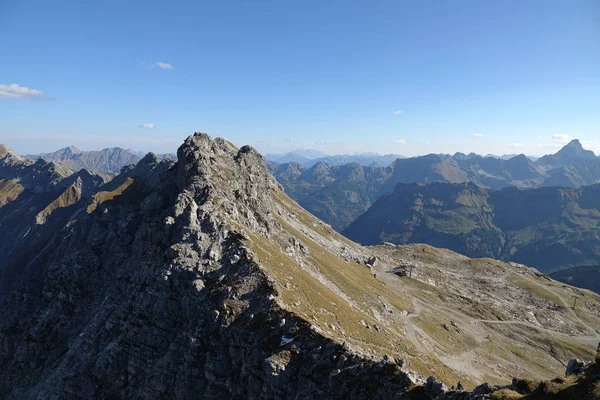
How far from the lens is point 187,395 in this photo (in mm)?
52625

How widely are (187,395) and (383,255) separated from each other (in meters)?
153

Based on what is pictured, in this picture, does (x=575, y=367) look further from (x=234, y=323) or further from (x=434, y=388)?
(x=234, y=323)

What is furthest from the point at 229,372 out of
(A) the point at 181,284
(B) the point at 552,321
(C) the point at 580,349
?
(B) the point at 552,321

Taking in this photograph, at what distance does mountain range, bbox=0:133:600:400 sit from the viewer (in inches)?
1774

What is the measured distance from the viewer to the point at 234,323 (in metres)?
54.2

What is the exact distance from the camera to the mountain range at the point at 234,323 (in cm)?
4506

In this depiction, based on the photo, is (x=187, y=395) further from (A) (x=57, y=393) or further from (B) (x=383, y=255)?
(B) (x=383, y=255)

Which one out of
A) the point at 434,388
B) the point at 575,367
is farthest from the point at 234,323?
the point at 575,367

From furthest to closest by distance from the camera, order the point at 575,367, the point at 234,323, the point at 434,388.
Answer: the point at 234,323
the point at 575,367
the point at 434,388

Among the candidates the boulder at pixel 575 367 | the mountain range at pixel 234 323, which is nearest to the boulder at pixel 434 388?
the mountain range at pixel 234 323

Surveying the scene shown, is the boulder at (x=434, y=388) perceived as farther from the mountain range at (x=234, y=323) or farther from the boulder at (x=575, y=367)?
the boulder at (x=575, y=367)

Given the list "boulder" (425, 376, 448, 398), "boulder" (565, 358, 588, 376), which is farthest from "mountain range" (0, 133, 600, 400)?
"boulder" (565, 358, 588, 376)

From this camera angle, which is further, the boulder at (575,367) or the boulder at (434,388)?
the boulder at (575,367)

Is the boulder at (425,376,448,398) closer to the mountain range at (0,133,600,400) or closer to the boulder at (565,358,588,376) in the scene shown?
the mountain range at (0,133,600,400)
